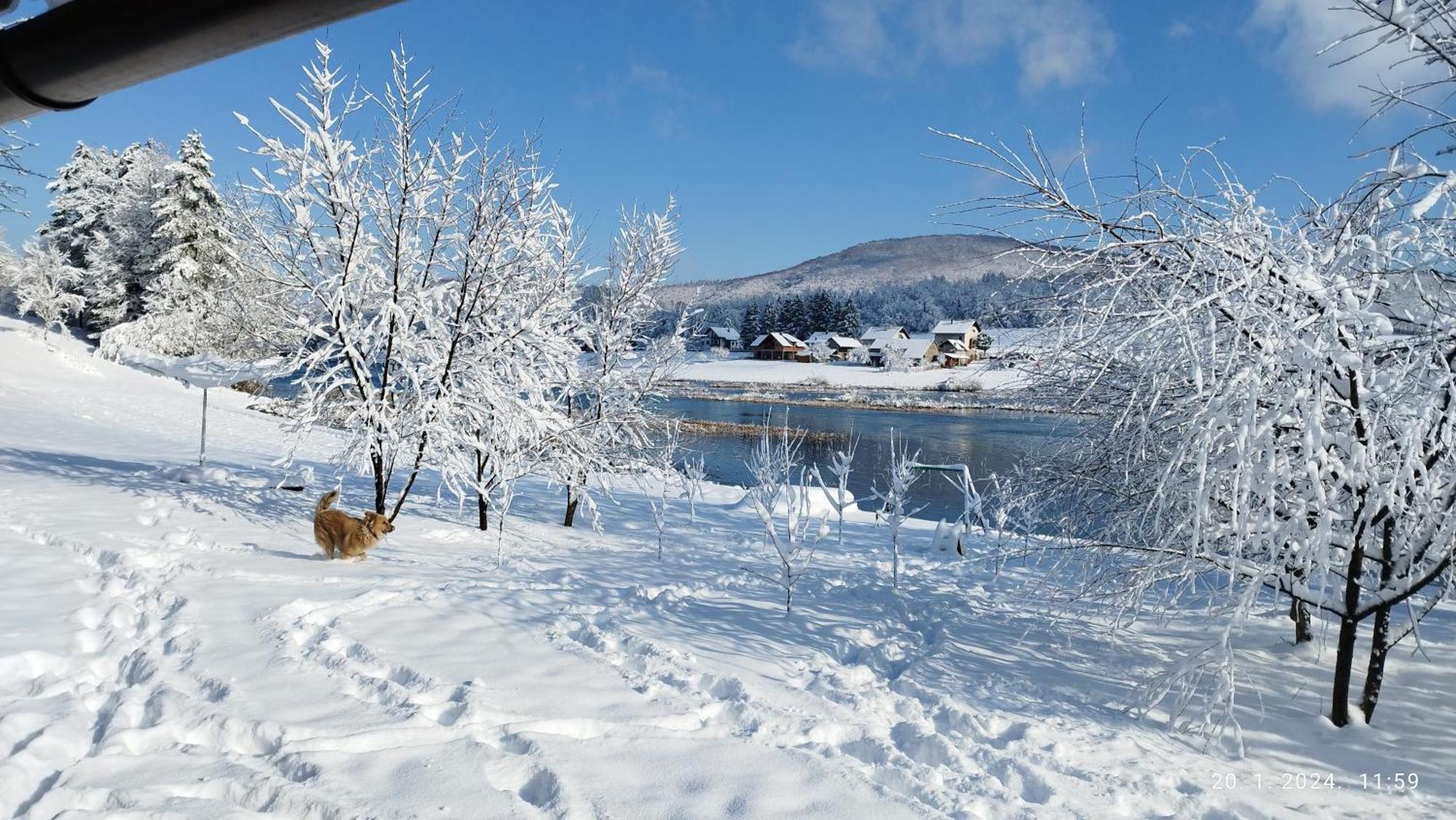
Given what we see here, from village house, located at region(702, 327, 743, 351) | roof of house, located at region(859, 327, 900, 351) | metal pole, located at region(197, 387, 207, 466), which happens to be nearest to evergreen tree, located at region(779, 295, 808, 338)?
village house, located at region(702, 327, 743, 351)

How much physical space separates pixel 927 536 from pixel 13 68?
13.4m

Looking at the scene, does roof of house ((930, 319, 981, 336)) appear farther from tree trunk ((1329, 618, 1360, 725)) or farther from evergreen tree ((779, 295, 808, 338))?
tree trunk ((1329, 618, 1360, 725))

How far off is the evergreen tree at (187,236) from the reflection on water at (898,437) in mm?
20306

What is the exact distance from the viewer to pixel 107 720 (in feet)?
11.2

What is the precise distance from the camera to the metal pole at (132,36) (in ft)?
3.09

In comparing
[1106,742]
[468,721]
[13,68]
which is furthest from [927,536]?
[13,68]

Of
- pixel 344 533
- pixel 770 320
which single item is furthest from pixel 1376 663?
pixel 770 320

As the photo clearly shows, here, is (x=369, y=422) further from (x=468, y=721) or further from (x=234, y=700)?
(x=468, y=721)

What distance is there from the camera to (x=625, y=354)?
43.8 ft

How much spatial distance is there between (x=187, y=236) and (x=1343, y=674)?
124 ft

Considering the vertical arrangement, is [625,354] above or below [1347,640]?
above

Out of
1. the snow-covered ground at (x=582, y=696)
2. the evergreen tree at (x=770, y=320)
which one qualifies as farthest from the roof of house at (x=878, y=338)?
the snow-covered ground at (x=582, y=696)

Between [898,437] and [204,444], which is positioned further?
[898,437]

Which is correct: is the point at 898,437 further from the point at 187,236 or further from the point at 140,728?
the point at 187,236
